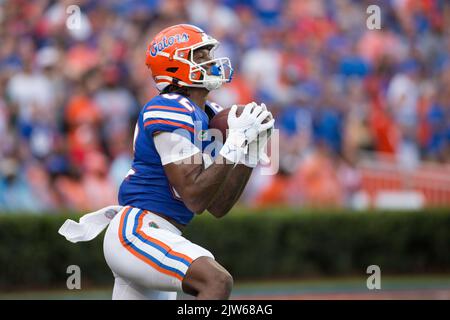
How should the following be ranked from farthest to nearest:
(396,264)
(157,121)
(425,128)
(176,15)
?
(425,128), (176,15), (396,264), (157,121)

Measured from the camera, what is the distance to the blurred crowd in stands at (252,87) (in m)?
10.6

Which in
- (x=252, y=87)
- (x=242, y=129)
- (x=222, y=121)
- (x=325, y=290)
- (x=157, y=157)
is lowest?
(x=325, y=290)

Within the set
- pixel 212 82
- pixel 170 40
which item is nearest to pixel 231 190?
pixel 212 82

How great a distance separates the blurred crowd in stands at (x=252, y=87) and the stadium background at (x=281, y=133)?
0.07 feet

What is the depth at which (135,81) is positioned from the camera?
11.6 metres

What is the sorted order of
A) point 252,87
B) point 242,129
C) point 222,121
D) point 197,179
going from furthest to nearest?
point 252,87 < point 222,121 < point 242,129 < point 197,179

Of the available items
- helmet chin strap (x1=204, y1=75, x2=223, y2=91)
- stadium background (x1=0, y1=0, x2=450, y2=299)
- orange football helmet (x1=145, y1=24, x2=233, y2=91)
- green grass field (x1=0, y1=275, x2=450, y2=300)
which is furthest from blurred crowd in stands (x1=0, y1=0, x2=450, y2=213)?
helmet chin strap (x1=204, y1=75, x2=223, y2=91)

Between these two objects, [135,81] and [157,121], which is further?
[135,81]

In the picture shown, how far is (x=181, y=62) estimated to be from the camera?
5.33m

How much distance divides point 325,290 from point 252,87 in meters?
3.29

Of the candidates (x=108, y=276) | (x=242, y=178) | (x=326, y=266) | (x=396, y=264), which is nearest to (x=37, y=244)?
(x=108, y=276)

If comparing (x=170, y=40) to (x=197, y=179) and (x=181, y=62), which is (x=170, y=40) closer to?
(x=181, y=62)

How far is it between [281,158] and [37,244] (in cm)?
330

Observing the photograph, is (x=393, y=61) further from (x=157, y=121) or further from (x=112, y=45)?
(x=157, y=121)
